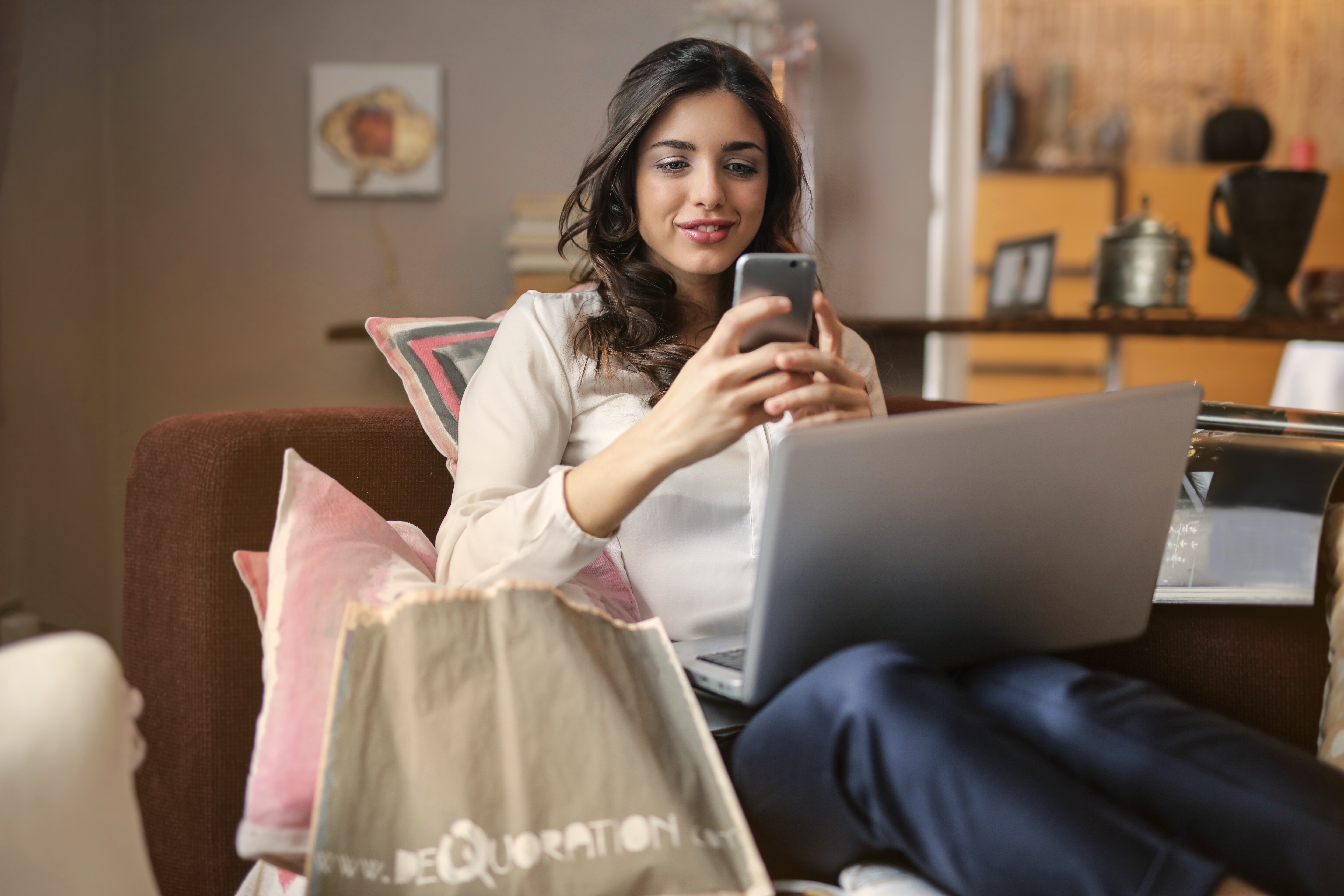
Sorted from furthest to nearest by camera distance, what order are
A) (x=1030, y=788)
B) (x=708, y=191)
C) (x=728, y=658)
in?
(x=708, y=191) < (x=728, y=658) < (x=1030, y=788)

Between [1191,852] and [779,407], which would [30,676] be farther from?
[1191,852]

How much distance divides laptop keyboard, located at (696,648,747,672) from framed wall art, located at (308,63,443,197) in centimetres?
177

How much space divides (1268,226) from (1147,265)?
0.24 m

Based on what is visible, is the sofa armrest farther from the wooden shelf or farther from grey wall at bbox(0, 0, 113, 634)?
grey wall at bbox(0, 0, 113, 634)

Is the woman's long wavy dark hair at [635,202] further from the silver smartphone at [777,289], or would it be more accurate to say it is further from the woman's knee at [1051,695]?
the woman's knee at [1051,695]

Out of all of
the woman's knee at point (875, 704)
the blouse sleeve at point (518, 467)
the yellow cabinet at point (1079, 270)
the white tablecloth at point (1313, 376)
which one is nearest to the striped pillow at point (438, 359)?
the blouse sleeve at point (518, 467)

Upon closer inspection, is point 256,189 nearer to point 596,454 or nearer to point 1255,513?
point 596,454

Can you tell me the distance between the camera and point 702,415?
2.68 ft

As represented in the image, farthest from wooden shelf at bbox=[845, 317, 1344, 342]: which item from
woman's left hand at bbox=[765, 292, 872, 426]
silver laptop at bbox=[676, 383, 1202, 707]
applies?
silver laptop at bbox=[676, 383, 1202, 707]

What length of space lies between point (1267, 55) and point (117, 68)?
429 cm

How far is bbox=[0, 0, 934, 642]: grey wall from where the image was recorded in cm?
221

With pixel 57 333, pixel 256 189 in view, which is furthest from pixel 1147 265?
pixel 57 333

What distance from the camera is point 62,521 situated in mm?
2168

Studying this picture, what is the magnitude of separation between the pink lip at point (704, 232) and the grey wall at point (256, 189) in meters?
1.38
